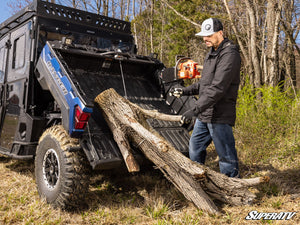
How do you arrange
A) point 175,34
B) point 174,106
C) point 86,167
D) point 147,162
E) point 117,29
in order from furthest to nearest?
point 175,34 < point 117,29 < point 174,106 < point 147,162 < point 86,167

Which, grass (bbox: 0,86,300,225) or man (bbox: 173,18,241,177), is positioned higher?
man (bbox: 173,18,241,177)

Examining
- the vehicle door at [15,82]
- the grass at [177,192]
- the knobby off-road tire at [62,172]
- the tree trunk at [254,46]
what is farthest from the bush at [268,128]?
the vehicle door at [15,82]

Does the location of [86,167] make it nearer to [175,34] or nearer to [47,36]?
[47,36]

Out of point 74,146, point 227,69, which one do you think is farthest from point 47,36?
point 227,69

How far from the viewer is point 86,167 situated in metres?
3.31

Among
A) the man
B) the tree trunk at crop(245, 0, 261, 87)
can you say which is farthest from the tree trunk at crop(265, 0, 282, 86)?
the man

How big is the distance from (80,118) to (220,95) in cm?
152

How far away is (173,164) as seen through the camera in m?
3.19

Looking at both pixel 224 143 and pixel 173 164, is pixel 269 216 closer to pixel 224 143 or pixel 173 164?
pixel 224 143

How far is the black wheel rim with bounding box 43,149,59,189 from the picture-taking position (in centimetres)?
340

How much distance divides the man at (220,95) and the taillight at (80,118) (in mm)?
1067

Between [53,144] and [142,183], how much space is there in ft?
5.04

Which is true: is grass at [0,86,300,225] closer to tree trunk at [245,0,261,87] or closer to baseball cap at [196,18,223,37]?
tree trunk at [245,0,261,87]

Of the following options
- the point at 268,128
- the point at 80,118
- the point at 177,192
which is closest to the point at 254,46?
the point at 268,128
